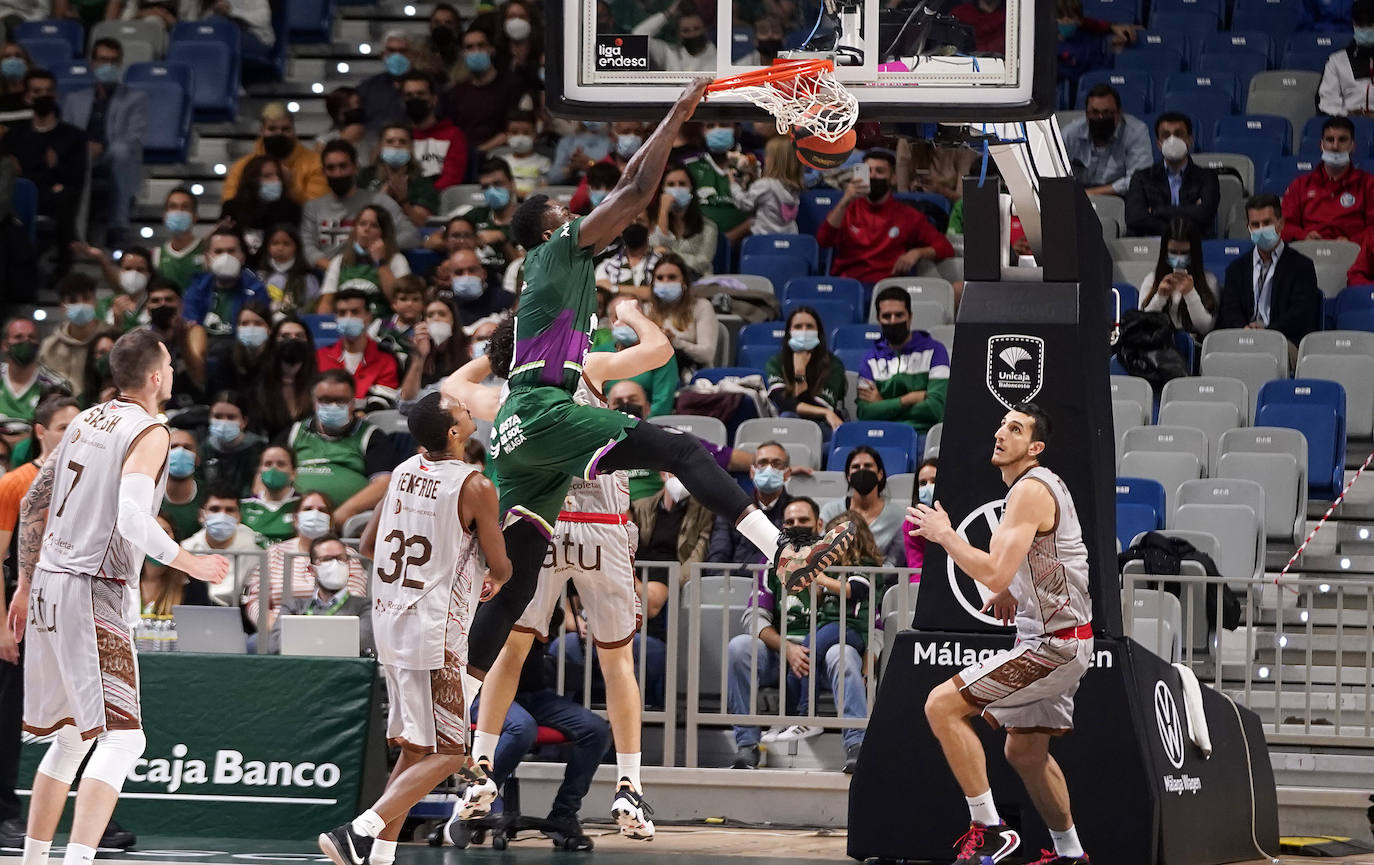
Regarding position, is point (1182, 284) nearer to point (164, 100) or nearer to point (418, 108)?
point (418, 108)

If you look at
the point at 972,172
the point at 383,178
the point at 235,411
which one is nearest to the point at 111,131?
the point at 383,178

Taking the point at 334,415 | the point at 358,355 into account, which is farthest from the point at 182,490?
the point at 358,355

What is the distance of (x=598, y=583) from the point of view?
8.18 meters

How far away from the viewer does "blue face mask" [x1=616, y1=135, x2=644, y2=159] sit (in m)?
15.4

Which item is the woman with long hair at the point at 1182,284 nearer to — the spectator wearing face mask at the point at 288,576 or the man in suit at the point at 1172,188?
the man in suit at the point at 1172,188

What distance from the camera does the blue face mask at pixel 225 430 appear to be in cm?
1314

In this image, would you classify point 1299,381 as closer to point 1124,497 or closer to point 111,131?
point 1124,497

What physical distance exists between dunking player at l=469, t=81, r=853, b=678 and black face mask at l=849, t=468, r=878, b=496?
13.3 ft

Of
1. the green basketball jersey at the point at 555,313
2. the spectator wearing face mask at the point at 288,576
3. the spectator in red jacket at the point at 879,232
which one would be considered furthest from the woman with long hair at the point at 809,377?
the green basketball jersey at the point at 555,313

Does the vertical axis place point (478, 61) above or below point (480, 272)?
above

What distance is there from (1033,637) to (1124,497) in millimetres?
3818

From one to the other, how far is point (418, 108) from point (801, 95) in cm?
972

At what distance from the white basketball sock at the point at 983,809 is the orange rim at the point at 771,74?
10.3 feet

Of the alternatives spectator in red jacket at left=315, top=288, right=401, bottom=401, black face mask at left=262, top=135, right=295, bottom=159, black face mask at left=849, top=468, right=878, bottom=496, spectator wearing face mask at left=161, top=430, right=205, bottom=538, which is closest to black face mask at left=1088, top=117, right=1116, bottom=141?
black face mask at left=849, top=468, right=878, bottom=496
